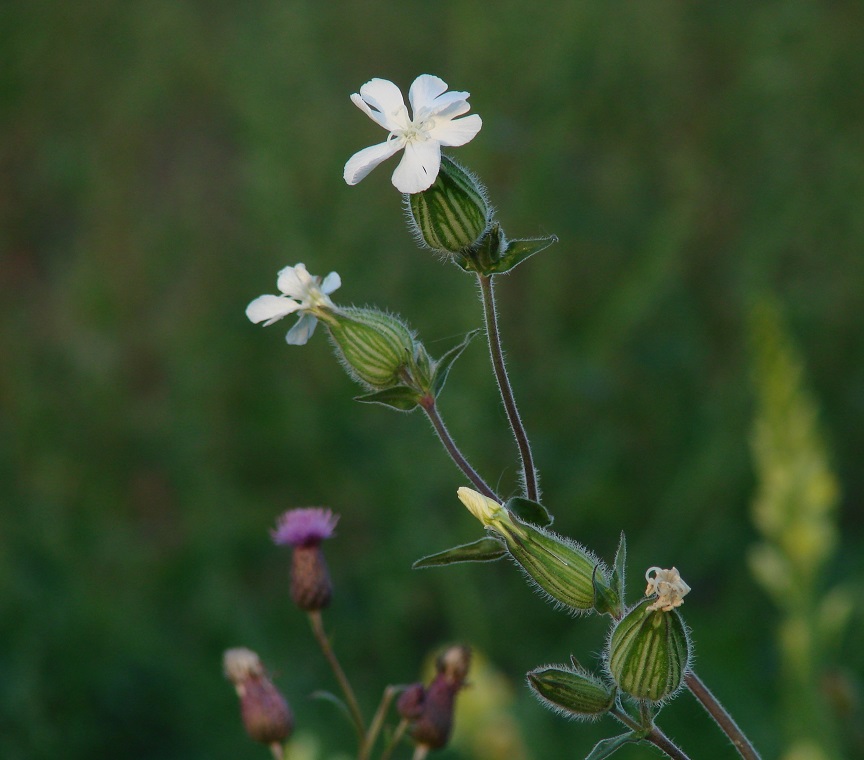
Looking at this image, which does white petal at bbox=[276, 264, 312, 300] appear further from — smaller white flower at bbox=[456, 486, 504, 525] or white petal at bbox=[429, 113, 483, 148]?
smaller white flower at bbox=[456, 486, 504, 525]

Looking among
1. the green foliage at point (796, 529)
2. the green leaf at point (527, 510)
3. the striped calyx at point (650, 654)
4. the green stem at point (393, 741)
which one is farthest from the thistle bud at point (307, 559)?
the green foliage at point (796, 529)

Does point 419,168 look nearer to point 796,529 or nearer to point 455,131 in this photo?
point 455,131

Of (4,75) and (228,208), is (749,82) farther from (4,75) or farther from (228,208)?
(4,75)

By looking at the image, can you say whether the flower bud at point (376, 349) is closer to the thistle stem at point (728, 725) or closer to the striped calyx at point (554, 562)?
the striped calyx at point (554, 562)

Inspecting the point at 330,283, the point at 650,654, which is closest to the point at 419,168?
the point at 330,283

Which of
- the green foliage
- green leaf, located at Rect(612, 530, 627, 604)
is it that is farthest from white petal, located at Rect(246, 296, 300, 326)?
the green foliage
